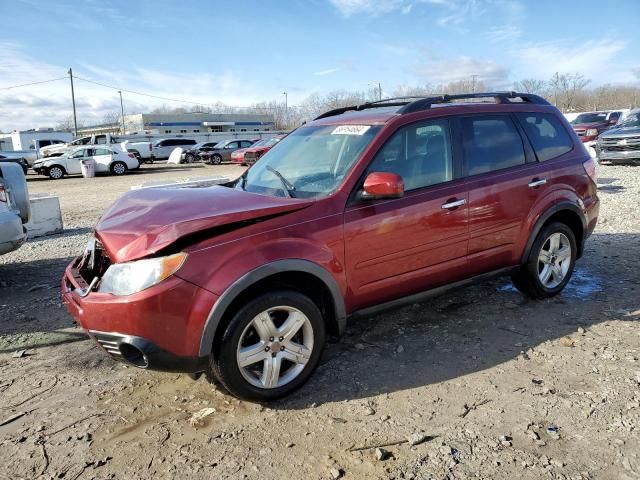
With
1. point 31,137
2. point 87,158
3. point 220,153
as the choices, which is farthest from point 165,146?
point 31,137

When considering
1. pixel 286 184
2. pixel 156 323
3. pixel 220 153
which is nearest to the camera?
pixel 156 323

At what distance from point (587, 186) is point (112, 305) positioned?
4.34 meters

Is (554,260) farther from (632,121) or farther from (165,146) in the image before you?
(165,146)

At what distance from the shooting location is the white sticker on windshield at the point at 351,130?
12.7ft

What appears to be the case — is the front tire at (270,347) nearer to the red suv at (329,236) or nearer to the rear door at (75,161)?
the red suv at (329,236)

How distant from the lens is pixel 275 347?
10.5 ft

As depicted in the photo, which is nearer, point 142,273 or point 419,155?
point 142,273

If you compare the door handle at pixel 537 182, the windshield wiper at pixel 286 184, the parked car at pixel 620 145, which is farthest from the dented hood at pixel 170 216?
the parked car at pixel 620 145

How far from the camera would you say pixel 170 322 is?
113 inches

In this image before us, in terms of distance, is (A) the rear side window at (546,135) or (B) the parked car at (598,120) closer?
(A) the rear side window at (546,135)

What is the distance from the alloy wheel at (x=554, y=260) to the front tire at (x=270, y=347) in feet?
8.16

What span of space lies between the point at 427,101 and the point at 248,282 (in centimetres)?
217

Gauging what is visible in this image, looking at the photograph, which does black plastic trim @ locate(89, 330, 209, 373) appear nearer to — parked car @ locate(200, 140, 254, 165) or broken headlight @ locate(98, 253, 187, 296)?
broken headlight @ locate(98, 253, 187, 296)

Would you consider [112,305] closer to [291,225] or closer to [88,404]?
[88,404]
